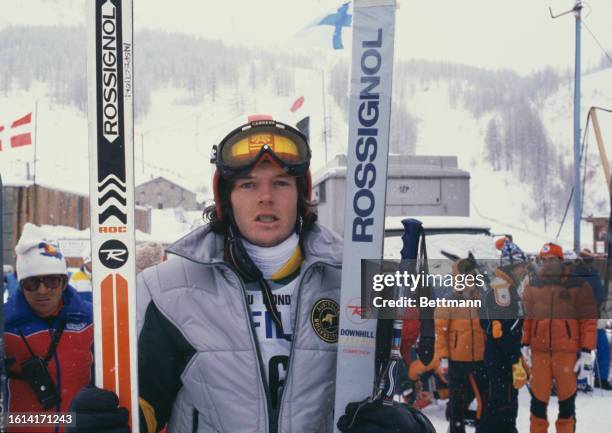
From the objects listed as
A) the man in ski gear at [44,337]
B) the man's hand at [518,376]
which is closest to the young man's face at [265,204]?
the man in ski gear at [44,337]

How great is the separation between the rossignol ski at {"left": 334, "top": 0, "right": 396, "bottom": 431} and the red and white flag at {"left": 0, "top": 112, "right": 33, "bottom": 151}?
27.2 ft

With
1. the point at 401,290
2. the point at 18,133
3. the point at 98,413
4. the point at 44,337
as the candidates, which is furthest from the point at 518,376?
the point at 18,133

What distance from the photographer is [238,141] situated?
5.60 feet

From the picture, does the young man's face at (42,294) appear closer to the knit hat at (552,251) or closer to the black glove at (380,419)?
the black glove at (380,419)

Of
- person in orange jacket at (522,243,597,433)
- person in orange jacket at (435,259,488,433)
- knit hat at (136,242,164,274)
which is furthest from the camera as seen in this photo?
person in orange jacket at (435,259,488,433)

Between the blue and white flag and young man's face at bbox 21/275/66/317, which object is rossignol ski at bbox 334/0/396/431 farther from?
young man's face at bbox 21/275/66/317

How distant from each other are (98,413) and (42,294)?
1.64 metres

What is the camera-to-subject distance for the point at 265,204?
1.57 meters

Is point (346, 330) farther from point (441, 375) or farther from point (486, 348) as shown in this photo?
point (441, 375)

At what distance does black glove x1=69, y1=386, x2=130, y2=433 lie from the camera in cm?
137

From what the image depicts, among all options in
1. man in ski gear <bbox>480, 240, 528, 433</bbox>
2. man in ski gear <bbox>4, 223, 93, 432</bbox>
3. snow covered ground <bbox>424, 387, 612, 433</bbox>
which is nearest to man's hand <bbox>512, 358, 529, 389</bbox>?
man in ski gear <bbox>480, 240, 528, 433</bbox>

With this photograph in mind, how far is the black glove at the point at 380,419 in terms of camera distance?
139 centimetres

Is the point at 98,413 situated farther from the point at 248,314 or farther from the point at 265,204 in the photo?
the point at 265,204

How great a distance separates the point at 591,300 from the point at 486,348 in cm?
107
